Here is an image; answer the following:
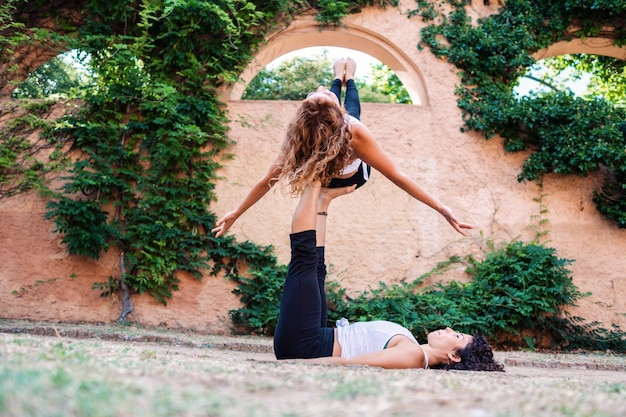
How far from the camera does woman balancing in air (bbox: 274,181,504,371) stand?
9.36 feet

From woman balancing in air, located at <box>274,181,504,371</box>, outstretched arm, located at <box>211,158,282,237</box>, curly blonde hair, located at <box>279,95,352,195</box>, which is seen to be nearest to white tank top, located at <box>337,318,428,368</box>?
woman balancing in air, located at <box>274,181,504,371</box>

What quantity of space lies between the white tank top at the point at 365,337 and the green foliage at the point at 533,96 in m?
3.81

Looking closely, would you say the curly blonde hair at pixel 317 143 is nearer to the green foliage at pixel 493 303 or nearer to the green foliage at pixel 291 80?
the green foliage at pixel 493 303

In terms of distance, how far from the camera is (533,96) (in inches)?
247

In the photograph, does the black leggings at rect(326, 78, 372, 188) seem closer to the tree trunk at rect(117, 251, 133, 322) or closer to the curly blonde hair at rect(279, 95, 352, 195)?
the curly blonde hair at rect(279, 95, 352, 195)

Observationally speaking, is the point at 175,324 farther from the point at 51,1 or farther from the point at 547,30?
the point at 547,30

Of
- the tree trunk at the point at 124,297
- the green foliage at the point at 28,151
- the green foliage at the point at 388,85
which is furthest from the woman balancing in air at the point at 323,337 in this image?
the green foliage at the point at 388,85

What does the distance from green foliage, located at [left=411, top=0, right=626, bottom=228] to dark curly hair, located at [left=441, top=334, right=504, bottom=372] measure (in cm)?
353

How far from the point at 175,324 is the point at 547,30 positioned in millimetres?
5448

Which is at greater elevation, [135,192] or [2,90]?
[2,90]

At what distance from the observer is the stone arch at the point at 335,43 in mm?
6535

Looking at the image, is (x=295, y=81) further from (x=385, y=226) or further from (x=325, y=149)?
(x=325, y=149)

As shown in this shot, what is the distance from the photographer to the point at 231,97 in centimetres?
643

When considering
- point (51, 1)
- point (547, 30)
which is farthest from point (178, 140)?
point (547, 30)
